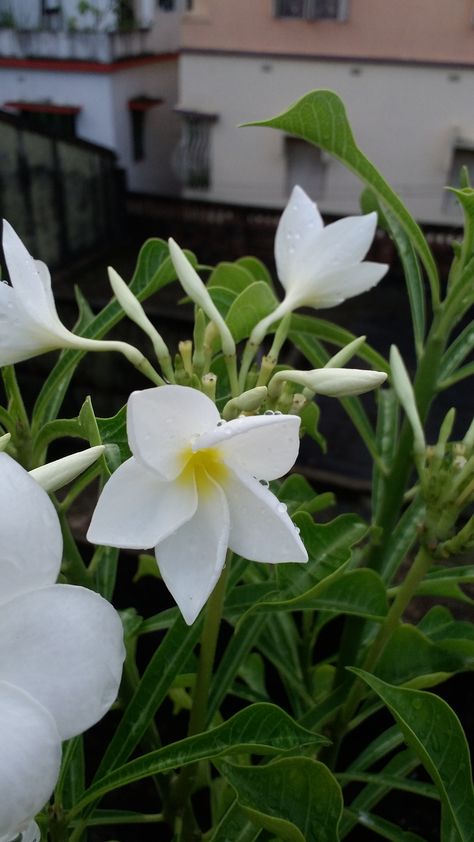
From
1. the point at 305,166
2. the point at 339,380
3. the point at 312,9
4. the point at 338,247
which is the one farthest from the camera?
the point at 305,166

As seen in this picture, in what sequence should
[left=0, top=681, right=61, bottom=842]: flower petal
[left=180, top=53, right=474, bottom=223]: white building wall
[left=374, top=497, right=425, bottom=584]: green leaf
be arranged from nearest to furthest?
[left=0, top=681, right=61, bottom=842]: flower petal, [left=374, top=497, right=425, bottom=584]: green leaf, [left=180, top=53, right=474, bottom=223]: white building wall

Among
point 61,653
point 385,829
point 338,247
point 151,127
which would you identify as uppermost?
point 338,247

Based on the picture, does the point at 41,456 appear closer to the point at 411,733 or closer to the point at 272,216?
the point at 411,733

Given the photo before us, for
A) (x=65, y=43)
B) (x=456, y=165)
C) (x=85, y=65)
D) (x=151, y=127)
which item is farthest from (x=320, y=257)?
(x=151, y=127)

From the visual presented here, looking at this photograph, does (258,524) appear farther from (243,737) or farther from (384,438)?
(384,438)

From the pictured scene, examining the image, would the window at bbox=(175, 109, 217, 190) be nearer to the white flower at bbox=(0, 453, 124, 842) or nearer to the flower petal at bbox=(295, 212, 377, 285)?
the flower petal at bbox=(295, 212, 377, 285)

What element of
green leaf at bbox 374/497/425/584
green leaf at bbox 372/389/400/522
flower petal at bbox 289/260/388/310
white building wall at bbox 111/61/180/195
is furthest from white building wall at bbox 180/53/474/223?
flower petal at bbox 289/260/388/310
